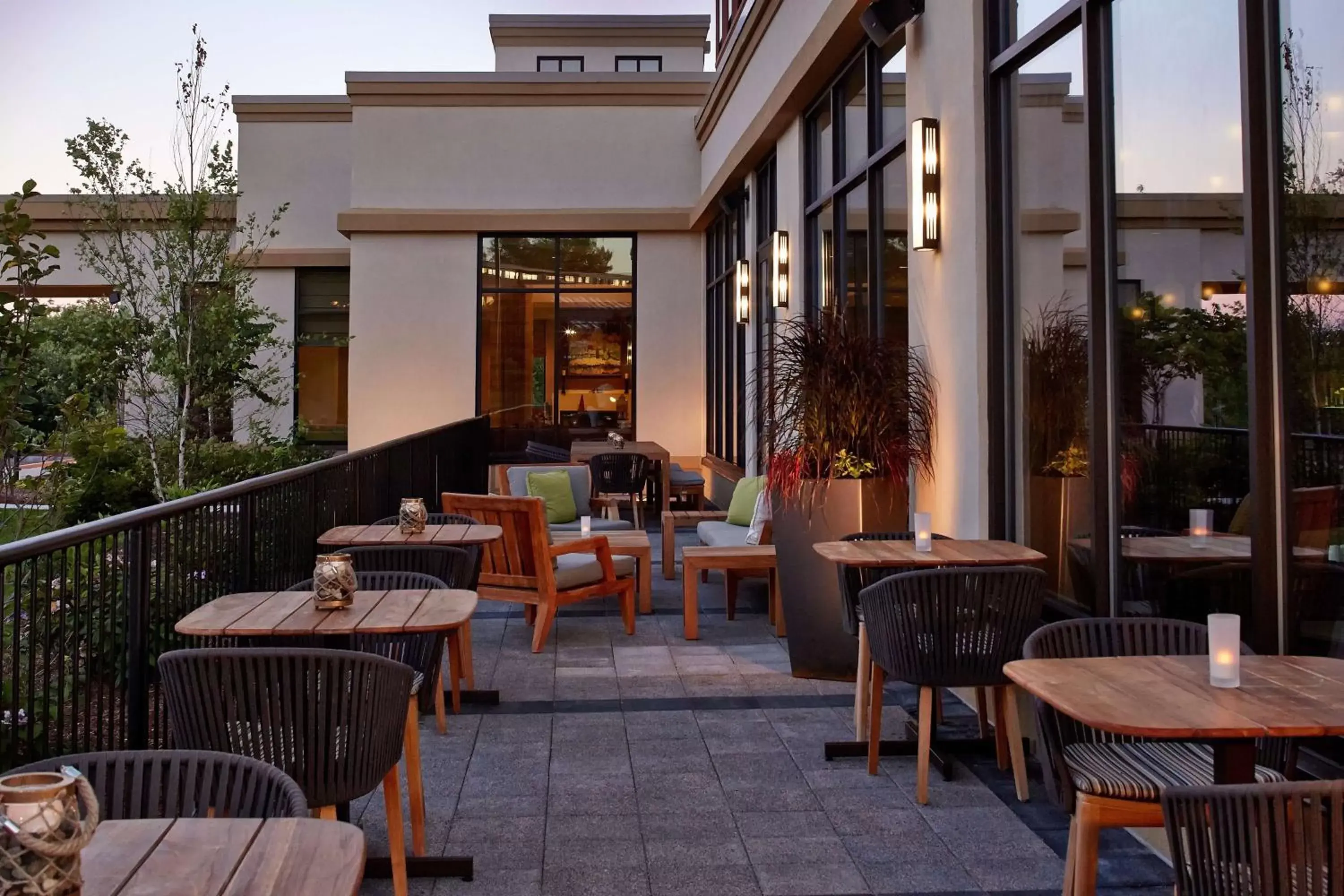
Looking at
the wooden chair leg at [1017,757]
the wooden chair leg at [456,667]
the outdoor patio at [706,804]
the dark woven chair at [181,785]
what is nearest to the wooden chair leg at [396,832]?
the outdoor patio at [706,804]

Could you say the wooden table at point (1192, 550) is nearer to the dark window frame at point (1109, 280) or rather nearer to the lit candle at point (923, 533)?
the dark window frame at point (1109, 280)

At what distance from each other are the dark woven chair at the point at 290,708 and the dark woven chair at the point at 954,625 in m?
1.80

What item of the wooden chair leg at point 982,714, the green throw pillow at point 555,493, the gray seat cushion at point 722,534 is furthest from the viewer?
the green throw pillow at point 555,493

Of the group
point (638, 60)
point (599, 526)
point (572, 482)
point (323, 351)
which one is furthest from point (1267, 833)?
point (638, 60)

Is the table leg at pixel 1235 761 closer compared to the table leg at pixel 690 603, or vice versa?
the table leg at pixel 1235 761

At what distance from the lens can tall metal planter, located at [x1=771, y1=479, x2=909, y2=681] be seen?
5.35 m

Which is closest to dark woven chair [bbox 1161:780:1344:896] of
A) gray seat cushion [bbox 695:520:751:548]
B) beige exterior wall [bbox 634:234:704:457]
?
gray seat cushion [bbox 695:520:751:548]

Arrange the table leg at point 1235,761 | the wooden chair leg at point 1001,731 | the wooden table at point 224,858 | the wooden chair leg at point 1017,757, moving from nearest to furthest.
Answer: the wooden table at point 224,858, the table leg at point 1235,761, the wooden chair leg at point 1017,757, the wooden chair leg at point 1001,731

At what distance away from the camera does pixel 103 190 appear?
972 cm

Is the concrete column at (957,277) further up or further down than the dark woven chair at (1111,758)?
further up

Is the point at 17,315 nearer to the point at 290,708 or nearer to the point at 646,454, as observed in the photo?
the point at 290,708

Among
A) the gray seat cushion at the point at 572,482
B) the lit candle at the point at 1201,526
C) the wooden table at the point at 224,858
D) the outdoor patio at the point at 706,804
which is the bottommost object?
the outdoor patio at the point at 706,804

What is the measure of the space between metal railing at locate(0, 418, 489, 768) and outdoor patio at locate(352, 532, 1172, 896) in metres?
0.88

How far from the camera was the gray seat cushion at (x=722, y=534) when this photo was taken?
7512 mm
